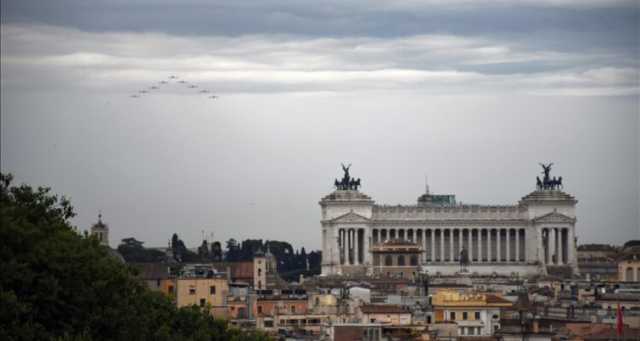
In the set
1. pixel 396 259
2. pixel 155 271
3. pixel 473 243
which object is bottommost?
pixel 155 271

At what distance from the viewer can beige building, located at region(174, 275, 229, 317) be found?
9612cm

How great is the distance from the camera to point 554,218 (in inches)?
7087

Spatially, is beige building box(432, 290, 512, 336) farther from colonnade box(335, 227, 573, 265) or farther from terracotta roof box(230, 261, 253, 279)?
colonnade box(335, 227, 573, 265)

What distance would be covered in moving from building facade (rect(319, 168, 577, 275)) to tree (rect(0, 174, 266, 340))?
119m

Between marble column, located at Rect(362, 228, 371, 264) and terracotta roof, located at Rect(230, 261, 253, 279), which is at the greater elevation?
marble column, located at Rect(362, 228, 371, 264)

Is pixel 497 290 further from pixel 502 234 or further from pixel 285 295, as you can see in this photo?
pixel 502 234

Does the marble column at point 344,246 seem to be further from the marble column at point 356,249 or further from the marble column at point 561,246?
the marble column at point 561,246

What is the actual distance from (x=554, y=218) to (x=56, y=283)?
426 ft

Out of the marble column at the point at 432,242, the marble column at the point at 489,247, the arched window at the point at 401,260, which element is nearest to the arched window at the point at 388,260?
the arched window at the point at 401,260

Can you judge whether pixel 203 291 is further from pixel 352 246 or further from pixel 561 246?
pixel 561 246

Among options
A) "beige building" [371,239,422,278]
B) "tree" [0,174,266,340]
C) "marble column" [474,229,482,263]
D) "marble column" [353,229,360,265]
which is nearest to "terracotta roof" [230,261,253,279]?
"beige building" [371,239,422,278]

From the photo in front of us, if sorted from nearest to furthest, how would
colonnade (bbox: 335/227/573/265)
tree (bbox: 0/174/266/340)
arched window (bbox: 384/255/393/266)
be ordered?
tree (bbox: 0/174/266/340) < arched window (bbox: 384/255/393/266) < colonnade (bbox: 335/227/573/265)

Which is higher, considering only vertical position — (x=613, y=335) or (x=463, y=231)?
(x=463, y=231)

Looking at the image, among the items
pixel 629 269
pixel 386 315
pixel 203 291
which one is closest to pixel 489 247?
pixel 629 269
